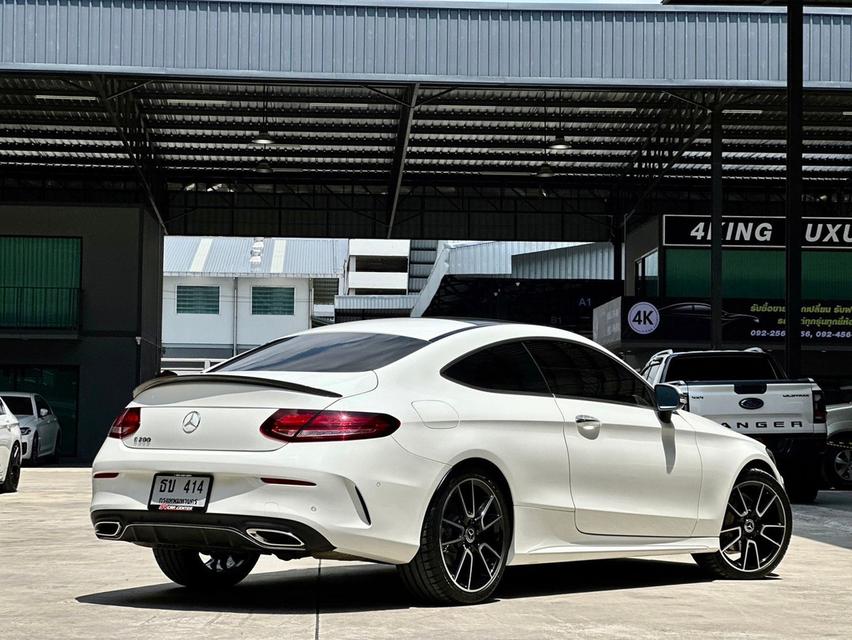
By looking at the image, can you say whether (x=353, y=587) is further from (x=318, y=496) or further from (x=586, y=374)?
(x=586, y=374)

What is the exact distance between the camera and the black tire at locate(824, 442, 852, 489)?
21297 mm

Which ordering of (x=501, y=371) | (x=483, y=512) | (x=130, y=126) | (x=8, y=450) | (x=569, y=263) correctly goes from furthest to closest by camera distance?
(x=569, y=263) < (x=130, y=126) < (x=8, y=450) < (x=501, y=371) < (x=483, y=512)

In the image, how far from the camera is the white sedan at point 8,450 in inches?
747

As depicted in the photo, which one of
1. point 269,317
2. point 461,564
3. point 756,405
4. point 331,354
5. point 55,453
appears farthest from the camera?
point 269,317

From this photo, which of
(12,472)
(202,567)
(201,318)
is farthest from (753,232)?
(201,318)

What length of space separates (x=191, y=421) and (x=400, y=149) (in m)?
30.2

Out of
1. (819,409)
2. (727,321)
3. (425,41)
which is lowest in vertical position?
(819,409)

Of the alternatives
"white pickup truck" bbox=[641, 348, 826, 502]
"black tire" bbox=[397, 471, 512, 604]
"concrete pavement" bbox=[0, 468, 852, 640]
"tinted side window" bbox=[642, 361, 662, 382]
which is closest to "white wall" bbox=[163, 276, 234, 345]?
"tinted side window" bbox=[642, 361, 662, 382]

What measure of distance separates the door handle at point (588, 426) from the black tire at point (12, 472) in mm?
13188

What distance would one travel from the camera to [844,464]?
21406mm

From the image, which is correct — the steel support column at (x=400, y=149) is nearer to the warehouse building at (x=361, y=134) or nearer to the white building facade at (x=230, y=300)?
the warehouse building at (x=361, y=134)

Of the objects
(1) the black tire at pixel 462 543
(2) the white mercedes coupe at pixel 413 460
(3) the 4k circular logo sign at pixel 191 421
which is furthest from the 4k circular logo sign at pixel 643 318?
(3) the 4k circular logo sign at pixel 191 421

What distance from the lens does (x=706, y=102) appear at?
1228 inches

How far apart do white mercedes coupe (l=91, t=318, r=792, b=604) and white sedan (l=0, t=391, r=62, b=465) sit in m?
24.5
